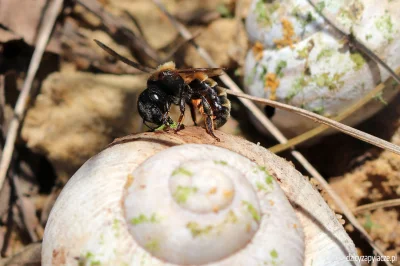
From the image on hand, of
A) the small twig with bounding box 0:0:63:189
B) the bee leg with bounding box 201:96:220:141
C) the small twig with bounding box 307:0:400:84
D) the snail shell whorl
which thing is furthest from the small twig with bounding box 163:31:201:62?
the snail shell whorl

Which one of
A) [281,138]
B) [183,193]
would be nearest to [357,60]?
[281,138]

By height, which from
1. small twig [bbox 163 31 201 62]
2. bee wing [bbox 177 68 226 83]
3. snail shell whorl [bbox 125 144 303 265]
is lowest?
snail shell whorl [bbox 125 144 303 265]

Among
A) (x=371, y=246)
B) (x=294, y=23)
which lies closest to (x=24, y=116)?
(x=294, y=23)

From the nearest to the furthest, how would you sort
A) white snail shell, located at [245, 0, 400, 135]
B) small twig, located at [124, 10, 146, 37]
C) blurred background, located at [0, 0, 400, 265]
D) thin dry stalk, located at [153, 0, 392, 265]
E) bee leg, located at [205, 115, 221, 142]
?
bee leg, located at [205, 115, 221, 142] → white snail shell, located at [245, 0, 400, 135] → thin dry stalk, located at [153, 0, 392, 265] → blurred background, located at [0, 0, 400, 265] → small twig, located at [124, 10, 146, 37]

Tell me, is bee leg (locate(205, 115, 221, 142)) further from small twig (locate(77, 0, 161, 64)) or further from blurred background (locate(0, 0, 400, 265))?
small twig (locate(77, 0, 161, 64))

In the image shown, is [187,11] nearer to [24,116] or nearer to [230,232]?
[24,116]

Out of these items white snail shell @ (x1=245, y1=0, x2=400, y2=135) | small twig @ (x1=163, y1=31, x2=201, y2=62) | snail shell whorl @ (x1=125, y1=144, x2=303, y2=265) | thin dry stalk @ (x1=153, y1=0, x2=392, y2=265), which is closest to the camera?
snail shell whorl @ (x1=125, y1=144, x2=303, y2=265)

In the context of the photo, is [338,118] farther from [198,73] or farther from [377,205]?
[198,73]
